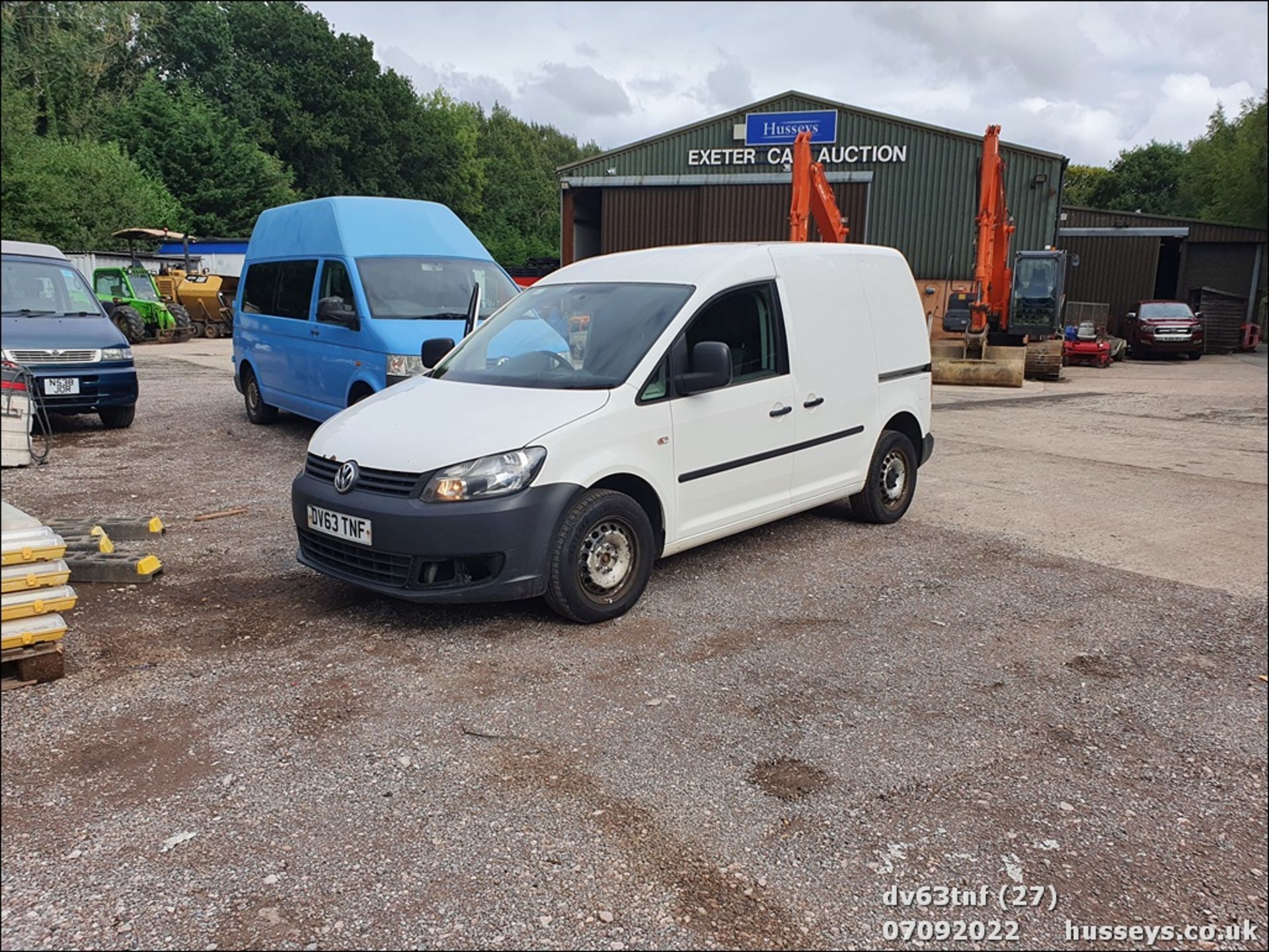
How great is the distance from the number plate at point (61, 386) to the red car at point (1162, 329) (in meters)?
22.8

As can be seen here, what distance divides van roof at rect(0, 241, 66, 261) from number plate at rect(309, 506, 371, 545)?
2.03 meters

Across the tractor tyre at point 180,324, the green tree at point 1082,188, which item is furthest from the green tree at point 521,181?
the tractor tyre at point 180,324

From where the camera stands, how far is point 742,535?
6543 millimetres

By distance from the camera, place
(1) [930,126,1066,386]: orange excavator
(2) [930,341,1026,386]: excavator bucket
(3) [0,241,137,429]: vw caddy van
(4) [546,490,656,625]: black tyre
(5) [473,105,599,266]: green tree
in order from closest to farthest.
Result: (4) [546,490,656,625]: black tyre → (3) [0,241,137,429]: vw caddy van → (2) [930,341,1026,386]: excavator bucket → (1) [930,126,1066,386]: orange excavator → (5) [473,105,599,266]: green tree

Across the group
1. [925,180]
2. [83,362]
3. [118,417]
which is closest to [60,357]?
[83,362]

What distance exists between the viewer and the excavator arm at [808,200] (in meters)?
17.0

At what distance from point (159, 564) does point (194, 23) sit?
14.1 feet

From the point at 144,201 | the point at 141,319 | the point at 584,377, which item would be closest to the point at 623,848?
the point at 144,201

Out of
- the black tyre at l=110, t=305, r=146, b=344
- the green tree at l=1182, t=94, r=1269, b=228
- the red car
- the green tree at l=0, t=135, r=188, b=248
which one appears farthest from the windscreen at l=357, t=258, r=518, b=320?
the red car

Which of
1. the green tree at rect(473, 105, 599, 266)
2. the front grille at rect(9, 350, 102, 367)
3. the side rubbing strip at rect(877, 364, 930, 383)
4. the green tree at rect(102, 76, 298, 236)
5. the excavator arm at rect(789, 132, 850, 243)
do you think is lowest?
the front grille at rect(9, 350, 102, 367)

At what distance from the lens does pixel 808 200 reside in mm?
17297

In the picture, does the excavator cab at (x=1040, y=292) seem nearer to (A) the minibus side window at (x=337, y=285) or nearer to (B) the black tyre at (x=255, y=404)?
(B) the black tyre at (x=255, y=404)

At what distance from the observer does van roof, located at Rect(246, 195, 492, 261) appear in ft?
30.3

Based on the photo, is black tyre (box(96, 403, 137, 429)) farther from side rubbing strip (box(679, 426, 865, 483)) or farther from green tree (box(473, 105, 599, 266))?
green tree (box(473, 105, 599, 266))
